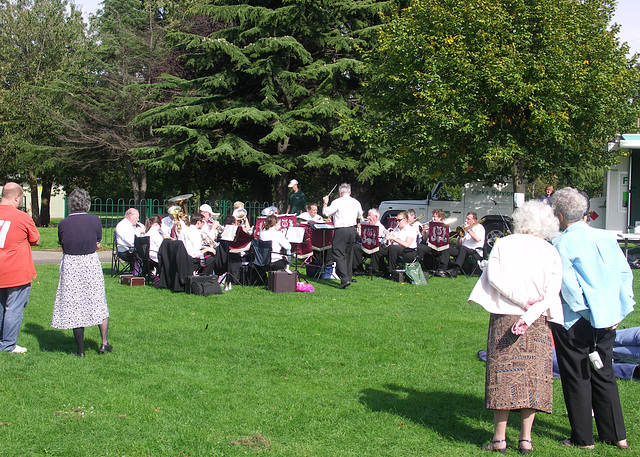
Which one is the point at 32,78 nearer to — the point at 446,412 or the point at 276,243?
the point at 276,243

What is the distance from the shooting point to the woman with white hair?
3.94 meters

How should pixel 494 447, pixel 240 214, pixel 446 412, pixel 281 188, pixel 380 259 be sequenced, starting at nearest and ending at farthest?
1. pixel 494 447
2. pixel 446 412
3. pixel 380 259
4. pixel 240 214
5. pixel 281 188

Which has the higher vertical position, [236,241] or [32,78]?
[32,78]

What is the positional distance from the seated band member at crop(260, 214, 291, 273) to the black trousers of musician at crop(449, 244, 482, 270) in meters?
4.03

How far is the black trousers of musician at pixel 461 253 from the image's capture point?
13438 millimetres

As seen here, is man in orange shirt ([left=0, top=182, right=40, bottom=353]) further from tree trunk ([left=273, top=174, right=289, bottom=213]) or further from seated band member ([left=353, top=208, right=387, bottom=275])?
tree trunk ([left=273, top=174, right=289, bottom=213])

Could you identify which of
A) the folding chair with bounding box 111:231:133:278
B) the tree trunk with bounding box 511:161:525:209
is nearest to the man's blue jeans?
the folding chair with bounding box 111:231:133:278

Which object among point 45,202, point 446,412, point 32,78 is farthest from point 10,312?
point 32,78

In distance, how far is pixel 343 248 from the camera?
1137 cm

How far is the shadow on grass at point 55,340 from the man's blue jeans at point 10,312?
399mm

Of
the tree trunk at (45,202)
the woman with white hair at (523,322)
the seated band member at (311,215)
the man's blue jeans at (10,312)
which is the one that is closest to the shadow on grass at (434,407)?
the woman with white hair at (523,322)

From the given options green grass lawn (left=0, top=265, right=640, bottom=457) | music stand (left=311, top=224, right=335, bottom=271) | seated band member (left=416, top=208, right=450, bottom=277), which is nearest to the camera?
green grass lawn (left=0, top=265, right=640, bottom=457)

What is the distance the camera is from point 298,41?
77.3 ft

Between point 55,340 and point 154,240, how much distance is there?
4.68 meters
